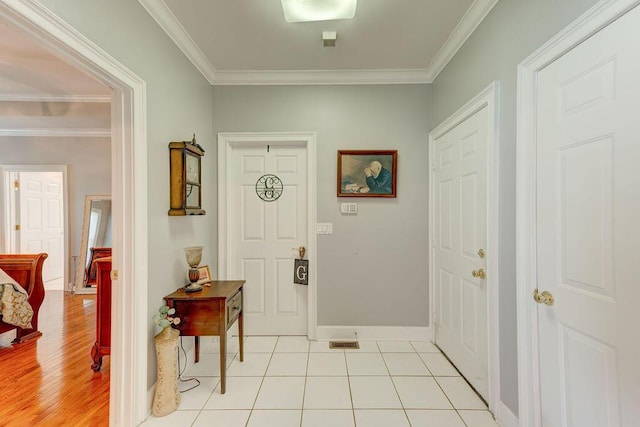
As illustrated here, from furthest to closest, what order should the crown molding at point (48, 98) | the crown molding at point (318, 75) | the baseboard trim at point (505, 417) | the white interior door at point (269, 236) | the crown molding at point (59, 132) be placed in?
the crown molding at point (59, 132) < the crown molding at point (48, 98) < the white interior door at point (269, 236) < the crown molding at point (318, 75) < the baseboard trim at point (505, 417)

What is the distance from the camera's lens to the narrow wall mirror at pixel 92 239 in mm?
4332

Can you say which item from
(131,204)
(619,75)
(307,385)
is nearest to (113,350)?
(131,204)

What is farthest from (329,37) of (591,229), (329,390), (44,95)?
(44,95)

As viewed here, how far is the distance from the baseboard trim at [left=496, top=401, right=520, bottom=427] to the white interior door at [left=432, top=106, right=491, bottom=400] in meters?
0.18

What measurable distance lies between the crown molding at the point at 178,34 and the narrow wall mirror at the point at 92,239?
10.6 feet

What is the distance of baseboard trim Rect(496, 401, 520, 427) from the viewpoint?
1.56 meters

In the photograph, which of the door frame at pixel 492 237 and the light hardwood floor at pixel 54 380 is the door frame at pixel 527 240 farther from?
the light hardwood floor at pixel 54 380

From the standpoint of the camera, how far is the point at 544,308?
137 centimetres

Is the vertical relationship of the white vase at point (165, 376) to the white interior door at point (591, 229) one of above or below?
below

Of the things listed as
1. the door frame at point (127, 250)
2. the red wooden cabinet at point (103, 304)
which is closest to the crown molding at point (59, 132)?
the red wooden cabinet at point (103, 304)

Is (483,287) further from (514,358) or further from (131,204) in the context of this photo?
(131,204)

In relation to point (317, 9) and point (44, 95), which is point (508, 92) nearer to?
point (317, 9)

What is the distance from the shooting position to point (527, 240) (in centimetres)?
145

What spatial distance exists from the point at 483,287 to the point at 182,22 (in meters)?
2.80
